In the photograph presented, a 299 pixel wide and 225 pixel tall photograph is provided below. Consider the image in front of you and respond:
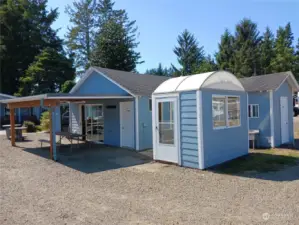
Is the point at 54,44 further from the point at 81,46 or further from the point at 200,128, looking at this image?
the point at 200,128

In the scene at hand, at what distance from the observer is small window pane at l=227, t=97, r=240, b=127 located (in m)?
9.30

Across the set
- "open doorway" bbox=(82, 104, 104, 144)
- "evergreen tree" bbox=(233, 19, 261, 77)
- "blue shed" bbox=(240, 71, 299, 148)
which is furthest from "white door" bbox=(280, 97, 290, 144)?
"evergreen tree" bbox=(233, 19, 261, 77)

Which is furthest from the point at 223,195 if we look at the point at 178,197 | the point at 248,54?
the point at 248,54

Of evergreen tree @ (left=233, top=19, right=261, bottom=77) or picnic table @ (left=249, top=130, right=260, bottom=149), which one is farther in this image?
evergreen tree @ (left=233, top=19, right=261, bottom=77)

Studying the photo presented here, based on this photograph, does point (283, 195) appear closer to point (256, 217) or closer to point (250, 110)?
point (256, 217)

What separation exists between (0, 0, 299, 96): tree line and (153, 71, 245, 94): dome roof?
881 inches

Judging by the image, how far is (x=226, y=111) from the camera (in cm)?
914

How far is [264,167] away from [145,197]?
4.42 metres

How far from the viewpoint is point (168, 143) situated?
29.7 ft

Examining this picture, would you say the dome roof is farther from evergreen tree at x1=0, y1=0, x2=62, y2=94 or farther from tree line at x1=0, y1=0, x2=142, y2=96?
evergreen tree at x1=0, y1=0, x2=62, y2=94

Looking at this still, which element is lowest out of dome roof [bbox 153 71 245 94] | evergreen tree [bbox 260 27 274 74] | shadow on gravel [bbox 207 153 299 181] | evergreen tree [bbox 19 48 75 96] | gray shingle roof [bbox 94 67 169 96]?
shadow on gravel [bbox 207 153 299 181]

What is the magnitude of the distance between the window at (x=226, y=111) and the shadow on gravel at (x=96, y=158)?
288 centimetres

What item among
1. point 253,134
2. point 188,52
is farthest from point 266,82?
point 188,52

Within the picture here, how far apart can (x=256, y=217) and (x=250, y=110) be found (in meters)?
9.25
